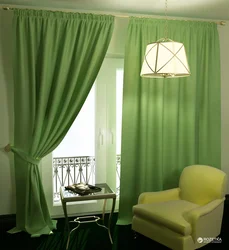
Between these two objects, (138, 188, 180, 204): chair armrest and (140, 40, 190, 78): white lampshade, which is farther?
(138, 188, 180, 204): chair armrest

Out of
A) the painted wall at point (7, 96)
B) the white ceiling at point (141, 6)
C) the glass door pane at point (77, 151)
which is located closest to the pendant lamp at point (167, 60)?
the white ceiling at point (141, 6)

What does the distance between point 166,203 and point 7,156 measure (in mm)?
1875

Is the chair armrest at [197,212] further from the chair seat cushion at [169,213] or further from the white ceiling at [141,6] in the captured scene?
the white ceiling at [141,6]

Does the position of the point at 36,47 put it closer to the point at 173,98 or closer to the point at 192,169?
the point at 173,98

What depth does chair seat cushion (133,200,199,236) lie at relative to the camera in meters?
2.70

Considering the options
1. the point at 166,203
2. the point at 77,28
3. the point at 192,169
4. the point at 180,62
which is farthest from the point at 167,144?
the point at 77,28

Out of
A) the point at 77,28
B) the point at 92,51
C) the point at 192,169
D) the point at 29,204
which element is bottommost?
the point at 29,204

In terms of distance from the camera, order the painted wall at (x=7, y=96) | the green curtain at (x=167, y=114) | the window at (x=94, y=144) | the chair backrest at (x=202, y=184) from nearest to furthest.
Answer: the chair backrest at (x=202, y=184), the painted wall at (x=7, y=96), the green curtain at (x=167, y=114), the window at (x=94, y=144)

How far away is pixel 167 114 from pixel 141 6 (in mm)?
1302

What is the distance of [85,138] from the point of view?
377 cm

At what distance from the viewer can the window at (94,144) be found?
3.71 m

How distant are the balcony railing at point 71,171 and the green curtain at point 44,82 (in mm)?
348

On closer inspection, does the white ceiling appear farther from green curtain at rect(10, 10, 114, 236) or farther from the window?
the window

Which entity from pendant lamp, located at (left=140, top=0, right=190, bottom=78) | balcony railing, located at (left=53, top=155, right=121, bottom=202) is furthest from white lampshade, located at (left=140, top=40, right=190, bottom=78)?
balcony railing, located at (left=53, top=155, right=121, bottom=202)
